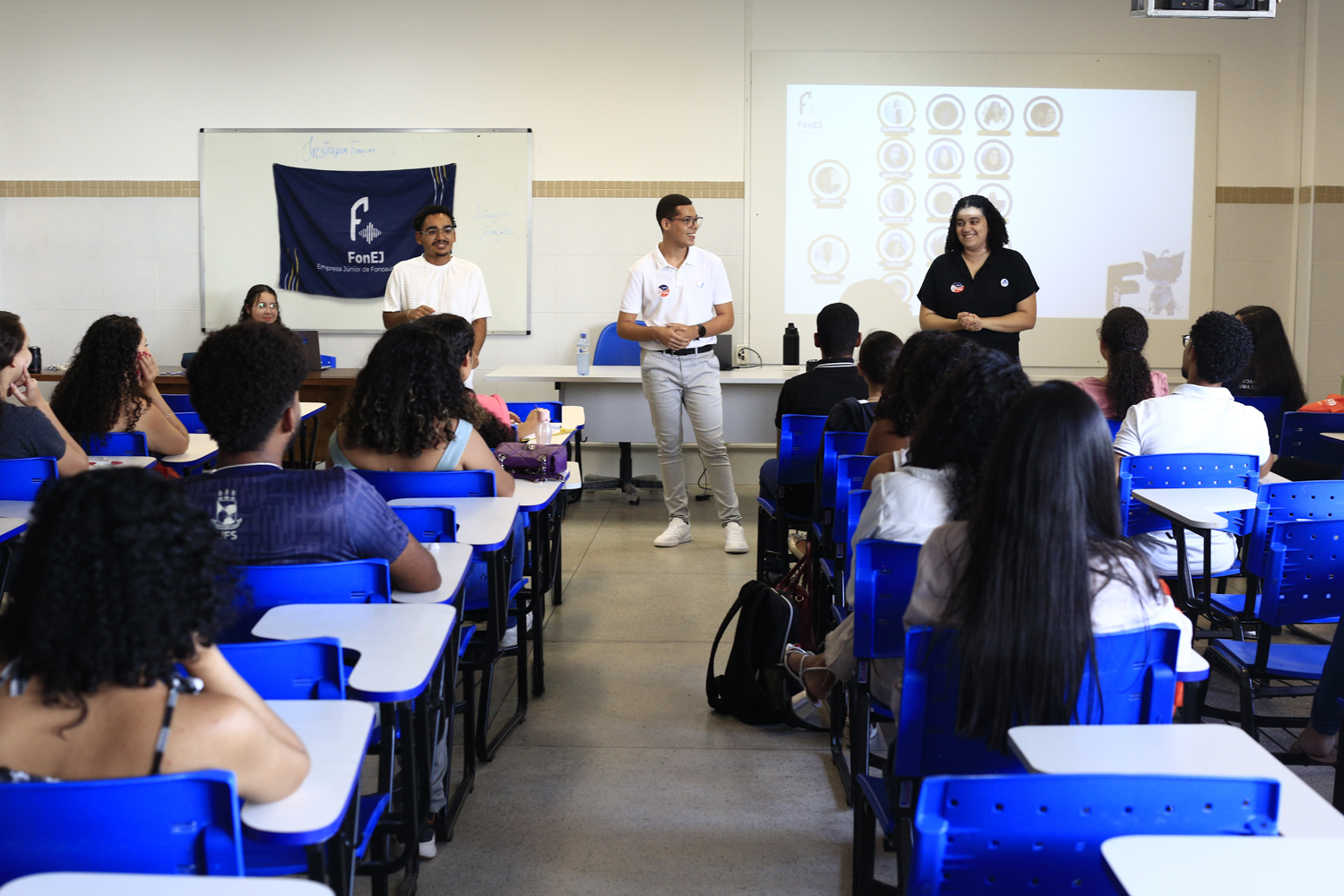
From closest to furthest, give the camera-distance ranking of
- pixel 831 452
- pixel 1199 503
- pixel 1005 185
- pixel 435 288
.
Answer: pixel 1199 503 → pixel 831 452 → pixel 435 288 → pixel 1005 185

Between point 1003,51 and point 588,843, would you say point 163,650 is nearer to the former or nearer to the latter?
point 588,843

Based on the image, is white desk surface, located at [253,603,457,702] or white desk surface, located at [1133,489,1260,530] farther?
white desk surface, located at [1133,489,1260,530]

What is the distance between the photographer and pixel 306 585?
1.87 m

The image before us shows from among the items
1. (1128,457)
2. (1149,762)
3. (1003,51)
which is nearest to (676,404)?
(1128,457)

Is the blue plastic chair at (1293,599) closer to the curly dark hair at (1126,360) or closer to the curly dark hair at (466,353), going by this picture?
the curly dark hair at (1126,360)

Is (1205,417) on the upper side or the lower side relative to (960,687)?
upper

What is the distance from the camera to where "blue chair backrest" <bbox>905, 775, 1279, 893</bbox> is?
1132mm

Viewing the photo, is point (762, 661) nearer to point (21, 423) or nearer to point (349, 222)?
point (21, 423)

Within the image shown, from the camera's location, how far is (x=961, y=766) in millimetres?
1735

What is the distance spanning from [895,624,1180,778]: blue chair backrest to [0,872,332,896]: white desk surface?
0.96 metres

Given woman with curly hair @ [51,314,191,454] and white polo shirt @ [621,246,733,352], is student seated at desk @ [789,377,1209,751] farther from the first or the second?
white polo shirt @ [621,246,733,352]

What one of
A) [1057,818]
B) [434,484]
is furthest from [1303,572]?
[434,484]

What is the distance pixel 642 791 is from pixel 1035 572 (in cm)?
148

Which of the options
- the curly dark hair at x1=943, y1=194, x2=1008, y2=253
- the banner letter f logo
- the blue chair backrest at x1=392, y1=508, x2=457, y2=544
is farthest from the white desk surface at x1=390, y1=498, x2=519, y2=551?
the banner letter f logo
